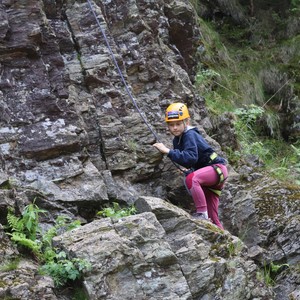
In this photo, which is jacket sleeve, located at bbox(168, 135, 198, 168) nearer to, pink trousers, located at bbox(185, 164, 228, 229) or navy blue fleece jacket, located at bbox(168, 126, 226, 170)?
navy blue fleece jacket, located at bbox(168, 126, 226, 170)

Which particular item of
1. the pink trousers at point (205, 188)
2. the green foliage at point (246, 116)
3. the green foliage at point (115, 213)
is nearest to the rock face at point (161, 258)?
the green foliage at point (115, 213)

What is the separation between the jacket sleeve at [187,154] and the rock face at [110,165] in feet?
2.08

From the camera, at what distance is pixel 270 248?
7.14 m

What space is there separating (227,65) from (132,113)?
7529 millimetres

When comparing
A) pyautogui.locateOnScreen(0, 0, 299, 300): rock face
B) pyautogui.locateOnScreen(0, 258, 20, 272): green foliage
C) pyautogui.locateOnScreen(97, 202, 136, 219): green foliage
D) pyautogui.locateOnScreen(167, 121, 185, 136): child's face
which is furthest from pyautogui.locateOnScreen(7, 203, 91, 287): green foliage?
pyautogui.locateOnScreen(167, 121, 185, 136): child's face

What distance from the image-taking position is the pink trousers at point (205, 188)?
6.27m

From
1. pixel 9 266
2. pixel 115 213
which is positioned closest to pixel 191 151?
pixel 115 213

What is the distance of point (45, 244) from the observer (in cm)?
495

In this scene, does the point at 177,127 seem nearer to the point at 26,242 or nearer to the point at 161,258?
the point at 161,258

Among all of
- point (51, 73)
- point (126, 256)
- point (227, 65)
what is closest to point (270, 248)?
point (126, 256)

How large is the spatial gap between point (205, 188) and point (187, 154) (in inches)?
24.7

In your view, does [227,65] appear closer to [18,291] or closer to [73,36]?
[73,36]

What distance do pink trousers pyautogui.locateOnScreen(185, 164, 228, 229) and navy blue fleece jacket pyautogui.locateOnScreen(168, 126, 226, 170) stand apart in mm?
149

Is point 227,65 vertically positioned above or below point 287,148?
above
